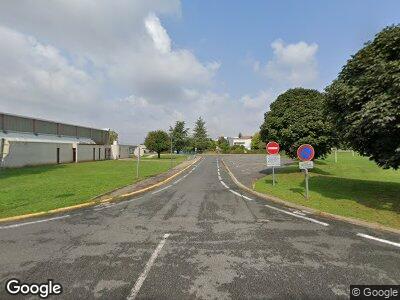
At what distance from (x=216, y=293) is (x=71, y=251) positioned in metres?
3.37

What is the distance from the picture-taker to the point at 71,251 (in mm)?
6660

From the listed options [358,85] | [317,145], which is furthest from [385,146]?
[317,145]

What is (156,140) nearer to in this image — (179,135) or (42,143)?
(179,135)

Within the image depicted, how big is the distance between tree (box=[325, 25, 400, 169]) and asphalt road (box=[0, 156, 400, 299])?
3256 mm

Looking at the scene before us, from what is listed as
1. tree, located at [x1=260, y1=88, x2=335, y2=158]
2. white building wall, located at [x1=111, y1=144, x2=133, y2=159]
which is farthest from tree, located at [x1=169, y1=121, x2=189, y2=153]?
tree, located at [x1=260, y1=88, x2=335, y2=158]

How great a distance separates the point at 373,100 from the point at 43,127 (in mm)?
47590

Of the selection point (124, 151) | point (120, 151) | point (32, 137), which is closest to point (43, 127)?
point (32, 137)

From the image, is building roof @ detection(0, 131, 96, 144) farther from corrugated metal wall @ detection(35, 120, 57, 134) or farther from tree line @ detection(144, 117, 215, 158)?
tree line @ detection(144, 117, 215, 158)

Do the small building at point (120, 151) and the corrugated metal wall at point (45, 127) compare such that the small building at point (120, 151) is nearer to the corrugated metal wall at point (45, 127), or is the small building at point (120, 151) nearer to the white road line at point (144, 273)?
the corrugated metal wall at point (45, 127)

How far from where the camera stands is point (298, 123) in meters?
22.8

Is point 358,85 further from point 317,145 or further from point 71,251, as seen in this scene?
point 317,145

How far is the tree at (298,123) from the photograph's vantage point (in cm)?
2256

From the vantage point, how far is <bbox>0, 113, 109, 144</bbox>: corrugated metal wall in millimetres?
40856

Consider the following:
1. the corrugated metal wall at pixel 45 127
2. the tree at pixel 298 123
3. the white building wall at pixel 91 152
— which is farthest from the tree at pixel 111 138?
the tree at pixel 298 123
